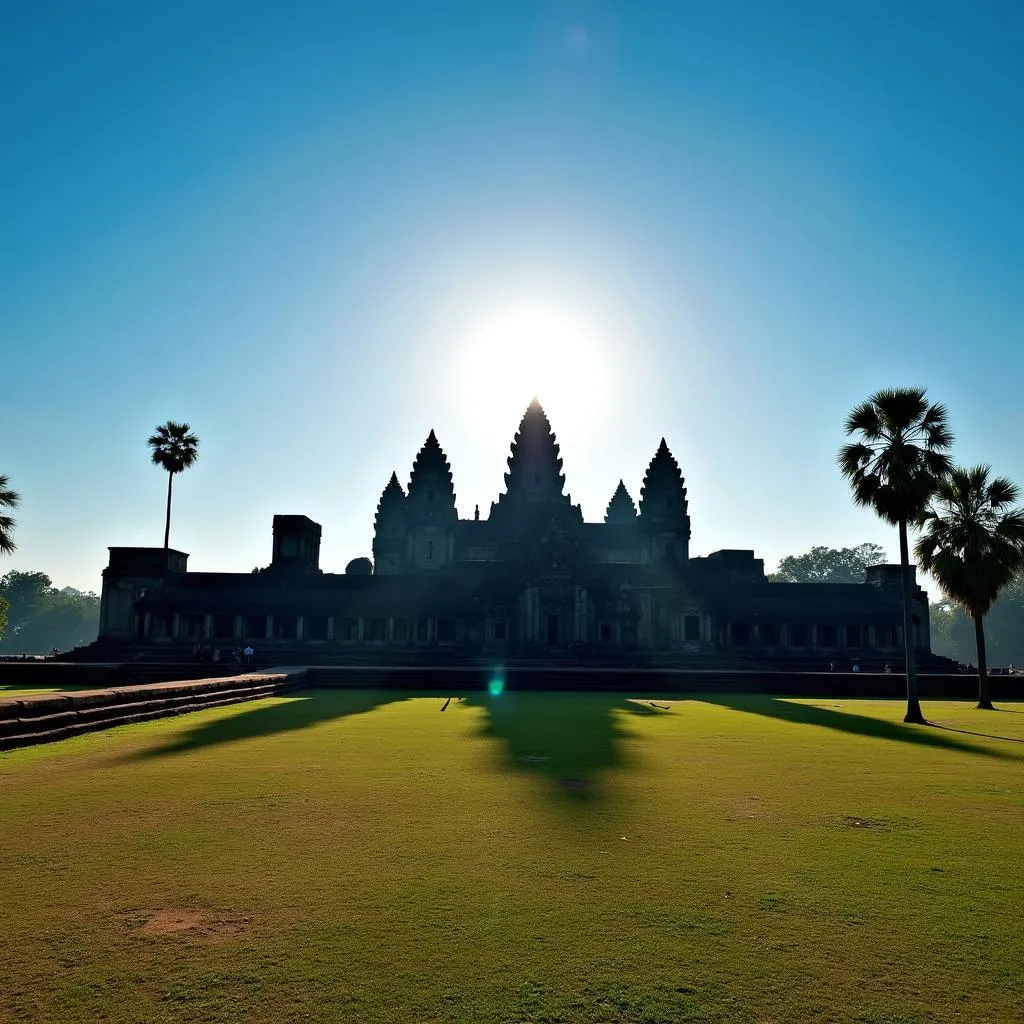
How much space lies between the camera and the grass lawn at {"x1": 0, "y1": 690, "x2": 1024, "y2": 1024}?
3711 millimetres

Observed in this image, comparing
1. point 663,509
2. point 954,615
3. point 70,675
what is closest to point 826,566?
point 954,615

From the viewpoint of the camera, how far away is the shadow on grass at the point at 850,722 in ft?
45.5

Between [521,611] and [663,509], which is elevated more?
[663,509]

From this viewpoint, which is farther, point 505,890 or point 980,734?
point 980,734

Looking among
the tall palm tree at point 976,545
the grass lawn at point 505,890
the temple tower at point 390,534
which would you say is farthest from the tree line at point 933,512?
the temple tower at point 390,534

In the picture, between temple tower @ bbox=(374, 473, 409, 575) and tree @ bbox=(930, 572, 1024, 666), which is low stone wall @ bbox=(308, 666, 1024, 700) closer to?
temple tower @ bbox=(374, 473, 409, 575)

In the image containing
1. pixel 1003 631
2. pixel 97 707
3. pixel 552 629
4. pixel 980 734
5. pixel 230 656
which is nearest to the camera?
pixel 97 707

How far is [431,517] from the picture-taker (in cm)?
6938

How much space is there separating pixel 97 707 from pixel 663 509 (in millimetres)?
57749

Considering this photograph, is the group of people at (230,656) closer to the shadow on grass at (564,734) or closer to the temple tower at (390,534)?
the shadow on grass at (564,734)

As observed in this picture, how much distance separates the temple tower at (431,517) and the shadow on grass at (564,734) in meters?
43.9

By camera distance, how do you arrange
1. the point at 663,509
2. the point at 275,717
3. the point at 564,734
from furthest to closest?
the point at 663,509 → the point at 275,717 → the point at 564,734

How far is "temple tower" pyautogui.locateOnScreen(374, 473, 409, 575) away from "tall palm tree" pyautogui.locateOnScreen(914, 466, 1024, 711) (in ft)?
170

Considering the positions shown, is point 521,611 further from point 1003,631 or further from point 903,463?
point 1003,631
